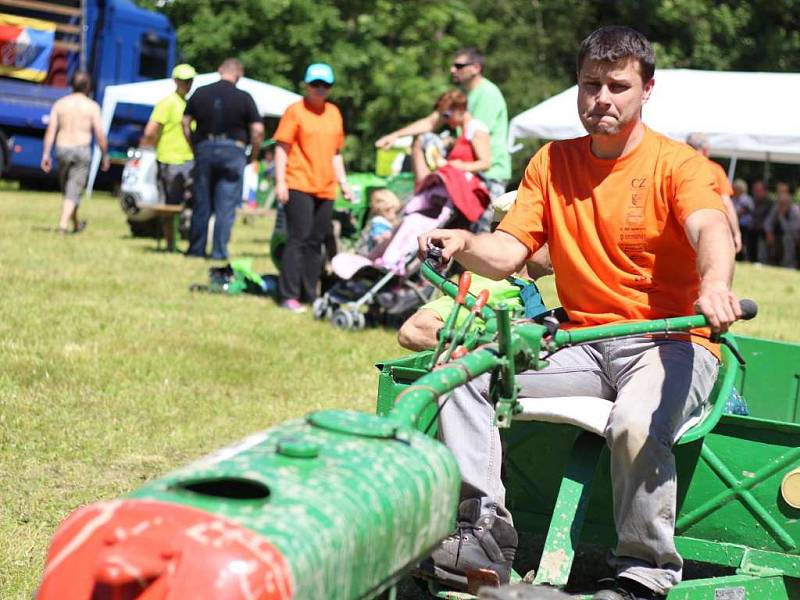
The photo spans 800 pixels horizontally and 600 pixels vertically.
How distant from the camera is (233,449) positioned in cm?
261

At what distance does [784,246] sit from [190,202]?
12.6 m

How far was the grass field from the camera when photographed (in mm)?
5223

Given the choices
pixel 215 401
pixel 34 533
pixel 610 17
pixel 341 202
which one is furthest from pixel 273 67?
pixel 34 533

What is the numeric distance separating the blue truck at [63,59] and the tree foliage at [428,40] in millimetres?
4446

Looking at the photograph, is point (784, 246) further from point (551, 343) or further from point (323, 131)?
point (551, 343)

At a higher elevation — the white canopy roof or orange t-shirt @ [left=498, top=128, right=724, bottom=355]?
the white canopy roof

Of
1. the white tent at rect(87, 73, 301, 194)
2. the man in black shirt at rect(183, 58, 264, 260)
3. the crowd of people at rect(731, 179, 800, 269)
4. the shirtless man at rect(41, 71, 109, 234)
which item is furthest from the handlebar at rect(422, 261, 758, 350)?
the crowd of people at rect(731, 179, 800, 269)

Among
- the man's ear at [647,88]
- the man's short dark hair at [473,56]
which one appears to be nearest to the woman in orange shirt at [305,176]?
the man's short dark hair at [473,56]

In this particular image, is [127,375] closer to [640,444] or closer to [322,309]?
[322,309]

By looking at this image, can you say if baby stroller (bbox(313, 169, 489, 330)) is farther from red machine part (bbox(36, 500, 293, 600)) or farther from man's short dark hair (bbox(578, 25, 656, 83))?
red machine part (bbox(36, 500, 293, 600))

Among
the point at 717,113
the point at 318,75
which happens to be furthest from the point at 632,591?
the point at 717,113

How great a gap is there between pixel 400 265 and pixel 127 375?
2.83 m

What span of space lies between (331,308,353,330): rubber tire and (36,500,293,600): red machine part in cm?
717

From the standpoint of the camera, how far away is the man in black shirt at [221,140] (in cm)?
1259
